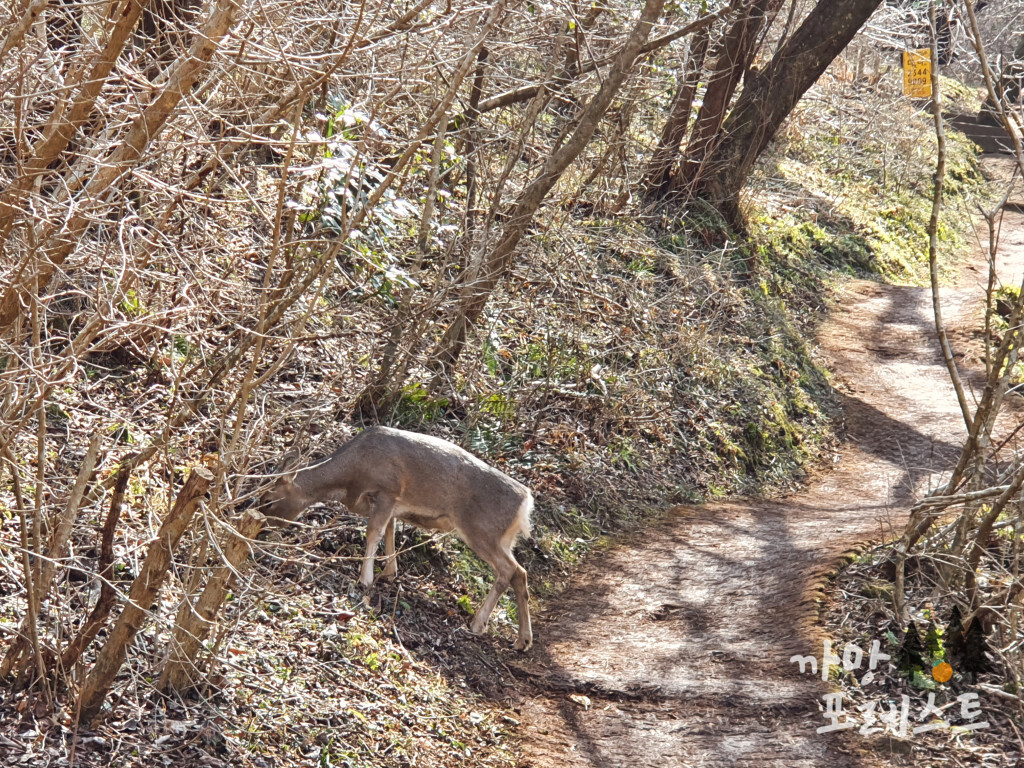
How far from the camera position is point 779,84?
55.6ft

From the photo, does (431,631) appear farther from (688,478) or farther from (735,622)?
(688,478)

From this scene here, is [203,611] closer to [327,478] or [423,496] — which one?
[327,478]

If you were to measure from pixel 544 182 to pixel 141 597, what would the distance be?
5.92 meters

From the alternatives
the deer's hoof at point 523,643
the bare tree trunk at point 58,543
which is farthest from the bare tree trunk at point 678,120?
the bare tree trunk at point 58,543

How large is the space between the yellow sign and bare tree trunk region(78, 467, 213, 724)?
50.6 ft

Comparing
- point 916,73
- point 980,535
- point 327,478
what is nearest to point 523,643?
point 327,478

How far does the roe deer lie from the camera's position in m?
8.17

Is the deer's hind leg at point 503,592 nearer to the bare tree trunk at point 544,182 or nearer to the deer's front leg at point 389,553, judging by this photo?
the deer's front leg at point 389,553

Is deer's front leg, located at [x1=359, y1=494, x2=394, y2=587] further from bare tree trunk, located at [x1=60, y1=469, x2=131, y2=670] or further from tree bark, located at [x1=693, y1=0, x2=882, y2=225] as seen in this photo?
tree bark, located at [x1=693, y1=0, x2=882, y2=225]

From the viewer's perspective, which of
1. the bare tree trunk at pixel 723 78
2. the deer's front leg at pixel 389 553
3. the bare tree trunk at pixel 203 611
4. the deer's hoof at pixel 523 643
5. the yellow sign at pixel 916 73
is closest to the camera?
the bare tree trunk at pixel 203 611

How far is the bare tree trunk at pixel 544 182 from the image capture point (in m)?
9.85

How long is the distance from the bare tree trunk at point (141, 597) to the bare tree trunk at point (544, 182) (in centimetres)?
452

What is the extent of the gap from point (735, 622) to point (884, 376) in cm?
914

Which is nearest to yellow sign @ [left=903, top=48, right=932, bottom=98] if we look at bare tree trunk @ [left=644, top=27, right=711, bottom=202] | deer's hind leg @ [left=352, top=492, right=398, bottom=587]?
bare tree trunk @ [left=644, top=27, right=711, bottom=202]
